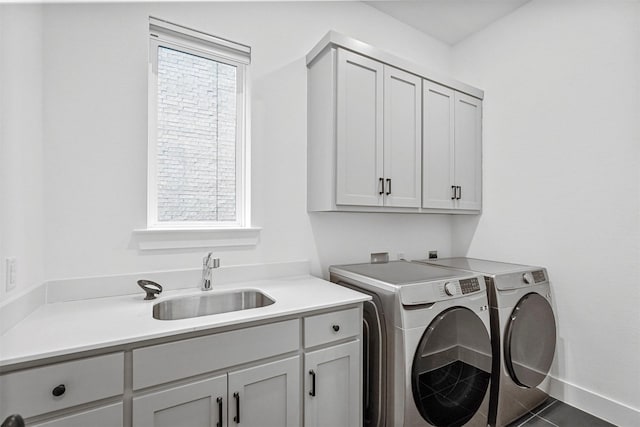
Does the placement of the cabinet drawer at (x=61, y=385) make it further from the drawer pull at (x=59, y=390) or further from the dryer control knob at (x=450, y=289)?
the dryer control knob at (x=450, y=289)

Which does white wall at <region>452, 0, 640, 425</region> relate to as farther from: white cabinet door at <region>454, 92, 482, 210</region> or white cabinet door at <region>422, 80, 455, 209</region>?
white cabinet door at <region>422, 80, 455, 209</region>

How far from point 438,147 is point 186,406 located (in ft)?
7.33

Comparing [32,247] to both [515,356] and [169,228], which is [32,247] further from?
[515,356]

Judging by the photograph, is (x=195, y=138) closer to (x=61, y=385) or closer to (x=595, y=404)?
(x=61, y=385)

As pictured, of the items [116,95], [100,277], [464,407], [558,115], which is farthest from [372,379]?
[558,115]

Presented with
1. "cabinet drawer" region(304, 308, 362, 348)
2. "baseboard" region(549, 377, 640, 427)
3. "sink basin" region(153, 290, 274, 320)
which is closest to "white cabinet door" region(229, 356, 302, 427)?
"cabinet drawer" region(304, 308, 362, 348)

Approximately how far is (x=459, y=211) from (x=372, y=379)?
4.97 feet

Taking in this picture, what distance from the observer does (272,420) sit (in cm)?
132

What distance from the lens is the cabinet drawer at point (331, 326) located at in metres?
1.42

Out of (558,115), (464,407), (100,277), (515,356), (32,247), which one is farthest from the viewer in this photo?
(558,115)

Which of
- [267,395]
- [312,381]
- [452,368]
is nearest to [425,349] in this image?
[452,368]

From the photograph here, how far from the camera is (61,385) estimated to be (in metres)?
0.95

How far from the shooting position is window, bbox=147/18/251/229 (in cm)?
175

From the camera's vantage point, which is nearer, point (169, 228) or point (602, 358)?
point (169, 228)
